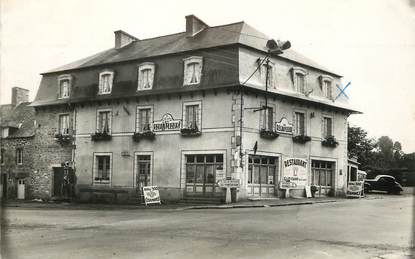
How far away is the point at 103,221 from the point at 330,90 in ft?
56.1

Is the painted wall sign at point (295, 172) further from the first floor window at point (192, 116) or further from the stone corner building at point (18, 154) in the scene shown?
the stone corner building at point (18, 154)

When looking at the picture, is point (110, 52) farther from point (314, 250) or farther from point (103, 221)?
point (314, 250)

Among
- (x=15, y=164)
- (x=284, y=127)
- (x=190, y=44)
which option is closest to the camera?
(x=284, y=127)

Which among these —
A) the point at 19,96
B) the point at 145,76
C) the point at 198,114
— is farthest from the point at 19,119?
the point at 198,114

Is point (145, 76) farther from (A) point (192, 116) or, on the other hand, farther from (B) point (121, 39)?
(B) point (121, 39)

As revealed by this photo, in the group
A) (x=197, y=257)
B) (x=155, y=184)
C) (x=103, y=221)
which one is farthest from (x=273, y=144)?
(x=197, y=257)

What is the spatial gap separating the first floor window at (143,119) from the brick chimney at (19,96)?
595 inches

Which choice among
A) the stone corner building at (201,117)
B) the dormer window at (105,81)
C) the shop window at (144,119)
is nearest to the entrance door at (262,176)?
the stone corner building at (201,117)

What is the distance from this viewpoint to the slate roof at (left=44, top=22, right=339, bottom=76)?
24.3 metres

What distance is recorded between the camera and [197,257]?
8.64 m

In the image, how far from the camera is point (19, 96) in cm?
3738

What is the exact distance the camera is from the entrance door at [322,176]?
2706 cm

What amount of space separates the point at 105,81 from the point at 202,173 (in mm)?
8074

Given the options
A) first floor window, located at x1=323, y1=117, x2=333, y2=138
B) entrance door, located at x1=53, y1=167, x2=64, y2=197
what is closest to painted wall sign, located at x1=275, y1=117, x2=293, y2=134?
first floor window, located at x1=323, y1=117, x2=333, y2=138
